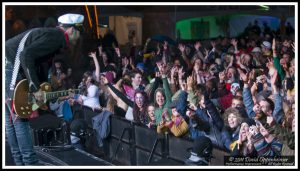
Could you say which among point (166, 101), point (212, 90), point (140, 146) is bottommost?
point (140, 146)

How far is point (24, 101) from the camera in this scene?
8.48 metres

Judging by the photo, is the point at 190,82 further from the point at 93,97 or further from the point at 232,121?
the point at 93,97

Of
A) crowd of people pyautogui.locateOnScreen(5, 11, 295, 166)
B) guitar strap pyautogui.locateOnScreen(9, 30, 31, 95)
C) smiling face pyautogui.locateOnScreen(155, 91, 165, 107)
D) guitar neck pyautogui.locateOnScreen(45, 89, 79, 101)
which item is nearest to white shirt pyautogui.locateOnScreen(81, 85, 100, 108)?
crowd of people pyautogui.locateOnScreen(5, 11, 295, 166)

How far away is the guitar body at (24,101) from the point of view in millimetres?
8445

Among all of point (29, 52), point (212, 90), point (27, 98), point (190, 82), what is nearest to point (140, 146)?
point (190, 82)

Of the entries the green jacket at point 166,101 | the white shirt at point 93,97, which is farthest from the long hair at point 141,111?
the white shirt at point 93,97

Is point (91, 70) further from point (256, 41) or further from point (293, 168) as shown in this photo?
point (293, 168)

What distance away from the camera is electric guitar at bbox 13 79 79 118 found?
845 cm

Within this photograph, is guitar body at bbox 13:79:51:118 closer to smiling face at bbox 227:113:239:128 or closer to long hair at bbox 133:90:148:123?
long hair at bbox 133:90:148:123

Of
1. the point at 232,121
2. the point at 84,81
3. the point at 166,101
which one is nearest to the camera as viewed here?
the point at 232,121

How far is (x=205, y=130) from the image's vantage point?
8.32 meters

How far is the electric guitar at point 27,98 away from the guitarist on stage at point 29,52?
0.05 meters

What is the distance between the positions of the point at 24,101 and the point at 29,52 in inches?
21.1

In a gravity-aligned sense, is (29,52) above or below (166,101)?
above
